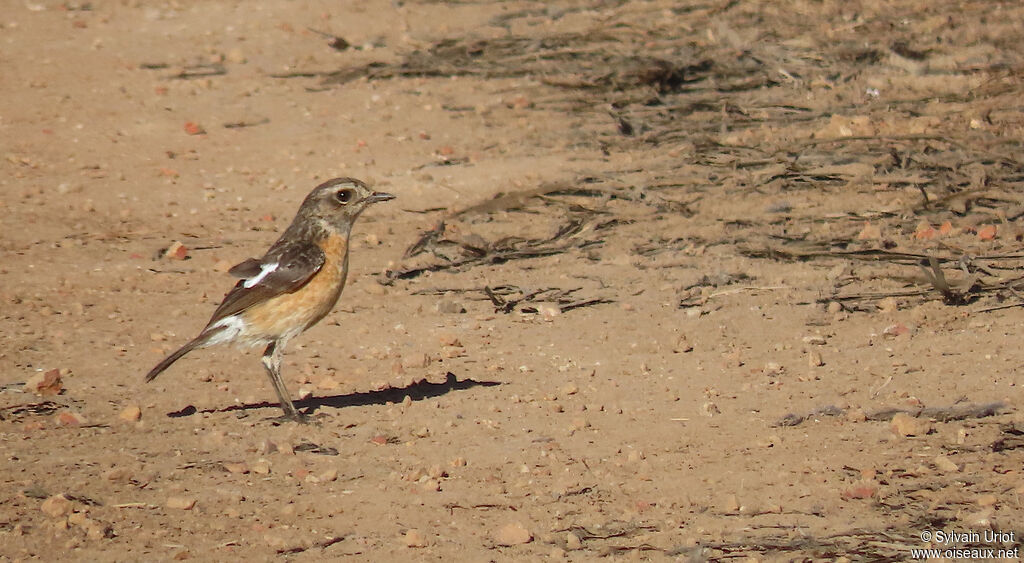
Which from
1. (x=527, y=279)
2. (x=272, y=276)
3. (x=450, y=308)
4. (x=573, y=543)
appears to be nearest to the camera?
(x=573, y=543)

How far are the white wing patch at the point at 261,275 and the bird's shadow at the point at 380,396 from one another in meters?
0.72

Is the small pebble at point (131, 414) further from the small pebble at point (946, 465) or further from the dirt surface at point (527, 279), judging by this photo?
the small pebble at point (946, 465)

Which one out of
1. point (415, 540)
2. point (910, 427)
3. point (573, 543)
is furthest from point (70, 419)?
point (910, 427)

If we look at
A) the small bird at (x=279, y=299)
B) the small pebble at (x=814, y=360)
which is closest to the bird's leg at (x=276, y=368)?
the small bird at (x=279, y=299)

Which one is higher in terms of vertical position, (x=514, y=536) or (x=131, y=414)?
(x=514, y=536)

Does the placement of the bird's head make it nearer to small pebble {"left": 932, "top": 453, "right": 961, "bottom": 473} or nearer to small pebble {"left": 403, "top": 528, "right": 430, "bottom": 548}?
small pebble {"left": 403, "top": 528, "right": 430, "bottom": 548}

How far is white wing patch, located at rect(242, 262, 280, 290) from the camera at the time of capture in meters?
7.79

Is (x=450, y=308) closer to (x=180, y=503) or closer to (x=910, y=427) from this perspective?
(x=180, y=503)

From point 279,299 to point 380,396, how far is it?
2.76ft

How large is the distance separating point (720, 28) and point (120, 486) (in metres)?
9.64

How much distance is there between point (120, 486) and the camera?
21.7 ft

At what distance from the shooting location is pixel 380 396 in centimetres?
799

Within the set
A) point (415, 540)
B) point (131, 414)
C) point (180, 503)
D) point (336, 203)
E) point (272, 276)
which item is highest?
point (336, 203)

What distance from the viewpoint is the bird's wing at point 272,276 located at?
25.3ft
